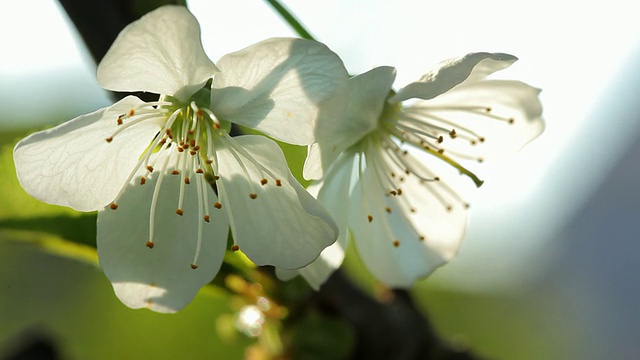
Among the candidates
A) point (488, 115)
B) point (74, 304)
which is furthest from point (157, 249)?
point (74, 304)

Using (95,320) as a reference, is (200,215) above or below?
above

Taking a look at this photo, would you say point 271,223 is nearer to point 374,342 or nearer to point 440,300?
point 374,342

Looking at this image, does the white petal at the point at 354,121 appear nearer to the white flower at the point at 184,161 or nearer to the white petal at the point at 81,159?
the white flower at the point at 184,161

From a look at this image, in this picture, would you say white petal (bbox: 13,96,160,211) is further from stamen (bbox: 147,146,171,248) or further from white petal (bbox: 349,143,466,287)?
white petal (bbox: 349,143,466,287)

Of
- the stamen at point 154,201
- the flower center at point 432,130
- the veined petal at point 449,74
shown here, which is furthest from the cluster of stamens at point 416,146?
the stamen at point 154,201

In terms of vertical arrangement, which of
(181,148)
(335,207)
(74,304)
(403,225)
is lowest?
(74,304)

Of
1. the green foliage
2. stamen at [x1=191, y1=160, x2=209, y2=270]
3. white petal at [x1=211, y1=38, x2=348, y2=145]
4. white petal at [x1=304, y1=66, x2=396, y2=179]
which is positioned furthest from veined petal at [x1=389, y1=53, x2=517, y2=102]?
the green foliage

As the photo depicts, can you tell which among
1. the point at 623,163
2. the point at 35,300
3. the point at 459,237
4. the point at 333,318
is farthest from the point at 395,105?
the point at 623,163

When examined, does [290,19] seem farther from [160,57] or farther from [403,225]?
[403,225]
